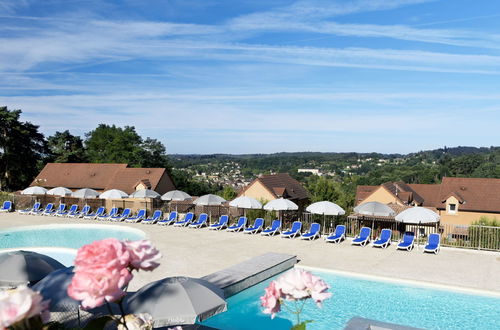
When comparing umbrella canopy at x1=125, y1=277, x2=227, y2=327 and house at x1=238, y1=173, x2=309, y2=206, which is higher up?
umbrella canopy at x1=125, y1=277, x2=227, y2=327

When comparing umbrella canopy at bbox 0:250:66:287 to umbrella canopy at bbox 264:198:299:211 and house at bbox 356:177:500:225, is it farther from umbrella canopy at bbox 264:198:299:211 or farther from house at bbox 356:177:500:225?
house at bbox 356:177:500:225

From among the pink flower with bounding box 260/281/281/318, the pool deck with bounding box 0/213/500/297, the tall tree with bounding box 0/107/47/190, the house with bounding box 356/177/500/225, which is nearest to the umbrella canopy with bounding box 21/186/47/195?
the pool deck with bounding box 0/213/500/297

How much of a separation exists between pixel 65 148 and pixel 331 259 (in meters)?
43.2

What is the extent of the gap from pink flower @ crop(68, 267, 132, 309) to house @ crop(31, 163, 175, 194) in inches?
1196

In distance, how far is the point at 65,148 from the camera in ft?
162

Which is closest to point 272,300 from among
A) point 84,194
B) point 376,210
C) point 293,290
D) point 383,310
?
point 293,290

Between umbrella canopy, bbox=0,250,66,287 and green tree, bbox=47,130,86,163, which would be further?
green tree, bbox=47,130,86,163

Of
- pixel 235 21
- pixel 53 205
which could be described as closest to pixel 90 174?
pixel 53 205

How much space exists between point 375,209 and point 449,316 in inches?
263

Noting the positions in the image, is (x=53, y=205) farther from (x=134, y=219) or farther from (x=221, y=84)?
(x=221, y=84)

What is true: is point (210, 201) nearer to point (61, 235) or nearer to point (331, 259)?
point (61, 235)

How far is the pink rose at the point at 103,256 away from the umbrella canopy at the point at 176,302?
156 inches

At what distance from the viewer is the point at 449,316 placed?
9844mm

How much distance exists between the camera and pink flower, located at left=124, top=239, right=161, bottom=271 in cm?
155
